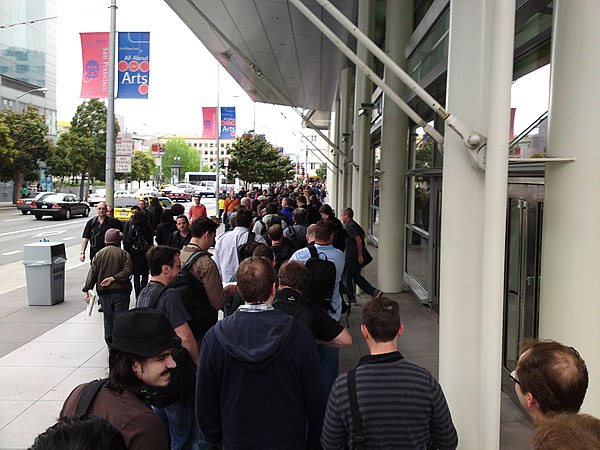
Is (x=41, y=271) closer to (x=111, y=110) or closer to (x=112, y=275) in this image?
(x=112, y=275)

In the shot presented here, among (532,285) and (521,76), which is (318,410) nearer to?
(532,285)

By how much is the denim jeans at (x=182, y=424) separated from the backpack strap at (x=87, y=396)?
1.97m

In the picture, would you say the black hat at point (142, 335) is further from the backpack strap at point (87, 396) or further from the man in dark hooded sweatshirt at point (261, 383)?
the man in dark hooded sweatshirt at point (261, 383)

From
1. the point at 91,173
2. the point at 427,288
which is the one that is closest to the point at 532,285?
the point at 427,288

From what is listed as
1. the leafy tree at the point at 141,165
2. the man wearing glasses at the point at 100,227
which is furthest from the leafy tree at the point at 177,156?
the man wearing glasses at the point at 100,227

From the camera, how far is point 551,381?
243 cm

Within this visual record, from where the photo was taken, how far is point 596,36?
4027 mm

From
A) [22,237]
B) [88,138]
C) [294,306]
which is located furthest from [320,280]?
[88,138]

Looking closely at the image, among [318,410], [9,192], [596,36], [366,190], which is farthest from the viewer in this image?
[9,192]

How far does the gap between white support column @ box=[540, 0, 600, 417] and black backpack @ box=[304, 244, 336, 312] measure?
2486 mm

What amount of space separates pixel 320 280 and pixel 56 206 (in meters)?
35.1

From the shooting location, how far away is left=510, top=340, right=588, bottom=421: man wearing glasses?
7.93 feet

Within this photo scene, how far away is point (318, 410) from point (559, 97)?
2.65 meters

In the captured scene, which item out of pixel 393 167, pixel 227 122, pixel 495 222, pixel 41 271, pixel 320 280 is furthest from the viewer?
pixel 227 122
